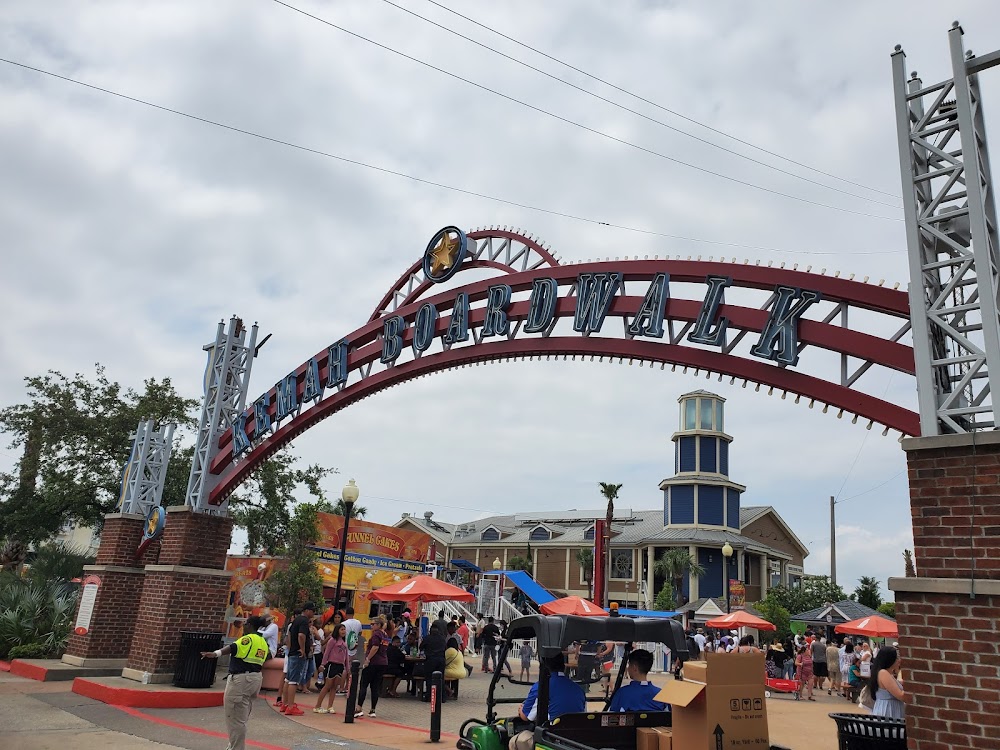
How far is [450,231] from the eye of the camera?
14734mm

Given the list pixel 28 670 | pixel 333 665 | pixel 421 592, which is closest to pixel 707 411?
pixel 421 592

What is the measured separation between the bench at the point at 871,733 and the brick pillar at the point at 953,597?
0.38 ft

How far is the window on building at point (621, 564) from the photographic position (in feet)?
163

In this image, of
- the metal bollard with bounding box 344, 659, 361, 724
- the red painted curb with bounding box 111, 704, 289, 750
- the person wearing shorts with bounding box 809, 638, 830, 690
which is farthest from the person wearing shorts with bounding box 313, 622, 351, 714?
the person wearing shorts with bounding box 809, 638, 830, 690

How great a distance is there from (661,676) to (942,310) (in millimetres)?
20341

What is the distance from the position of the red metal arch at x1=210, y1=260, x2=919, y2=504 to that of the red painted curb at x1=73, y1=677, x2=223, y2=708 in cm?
404

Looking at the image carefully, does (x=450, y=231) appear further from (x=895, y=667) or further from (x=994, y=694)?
(x=994, y=694)

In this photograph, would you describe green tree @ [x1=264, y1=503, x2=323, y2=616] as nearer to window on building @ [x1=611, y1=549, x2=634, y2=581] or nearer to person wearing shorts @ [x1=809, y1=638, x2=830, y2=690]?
person wearing shorts @ [x1=809, y1=638, x2=830, y2=690]

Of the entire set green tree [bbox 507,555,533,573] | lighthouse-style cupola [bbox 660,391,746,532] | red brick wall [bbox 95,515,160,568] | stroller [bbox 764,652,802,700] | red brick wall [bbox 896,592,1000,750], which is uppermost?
lighthouse-style cupola [bbox 660,391,746,532]

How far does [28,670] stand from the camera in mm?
15125

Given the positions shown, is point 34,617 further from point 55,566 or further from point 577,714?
point 577,714

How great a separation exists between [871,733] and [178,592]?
12.8 meters

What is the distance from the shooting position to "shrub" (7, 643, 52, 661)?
16750 millimetres

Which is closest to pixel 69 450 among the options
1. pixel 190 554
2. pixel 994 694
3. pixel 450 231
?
pixel 190 554
